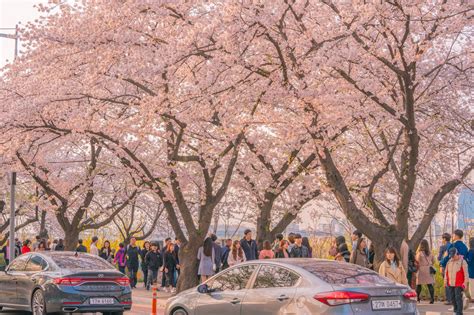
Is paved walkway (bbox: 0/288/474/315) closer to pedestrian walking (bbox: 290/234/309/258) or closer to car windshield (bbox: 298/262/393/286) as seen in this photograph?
pedestrian walking (bbox: 290/234/309/258)

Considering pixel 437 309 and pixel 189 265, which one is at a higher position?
pixel 189 265

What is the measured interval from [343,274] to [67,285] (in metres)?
6.49

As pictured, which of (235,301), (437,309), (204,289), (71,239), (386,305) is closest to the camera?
(386,305)

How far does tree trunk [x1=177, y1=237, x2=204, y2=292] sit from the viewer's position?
76.7ft

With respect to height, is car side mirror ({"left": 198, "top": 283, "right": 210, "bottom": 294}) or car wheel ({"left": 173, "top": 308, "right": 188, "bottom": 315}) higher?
car side mirror ({"left": 198, "top": 283, "right": 210, "bottom": 294})

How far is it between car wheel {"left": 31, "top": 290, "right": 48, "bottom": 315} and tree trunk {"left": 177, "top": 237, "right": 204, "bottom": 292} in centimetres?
725

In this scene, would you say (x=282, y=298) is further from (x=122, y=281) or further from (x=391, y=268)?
(x=122, y=281)

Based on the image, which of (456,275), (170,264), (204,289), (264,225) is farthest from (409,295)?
(170,264)

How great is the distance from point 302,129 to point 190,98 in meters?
2.88

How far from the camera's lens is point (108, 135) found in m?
24.1

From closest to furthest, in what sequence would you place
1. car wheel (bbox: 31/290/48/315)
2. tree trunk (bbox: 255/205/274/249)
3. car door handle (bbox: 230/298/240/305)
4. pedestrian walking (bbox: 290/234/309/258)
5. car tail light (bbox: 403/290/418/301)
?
car tail light (bbox: 403/290/418/301), car door handle (bbox: 230/298/240/305), car wheel (bbox: 31/290/48/315), pedestrian walking (bbox: 290/234/309/258), tree trunk (bbox: 255/205/274/249)

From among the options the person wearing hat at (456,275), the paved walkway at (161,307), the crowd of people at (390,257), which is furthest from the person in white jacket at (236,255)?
the person wearing hat at (456,275)

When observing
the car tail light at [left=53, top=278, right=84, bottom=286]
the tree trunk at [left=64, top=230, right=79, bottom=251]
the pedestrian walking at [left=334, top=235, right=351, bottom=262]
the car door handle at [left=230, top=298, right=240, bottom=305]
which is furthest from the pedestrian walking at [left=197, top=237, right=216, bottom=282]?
the tree trunk at [left=64, top=230, right=79, bottom=251]

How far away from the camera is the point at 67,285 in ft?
52.1
